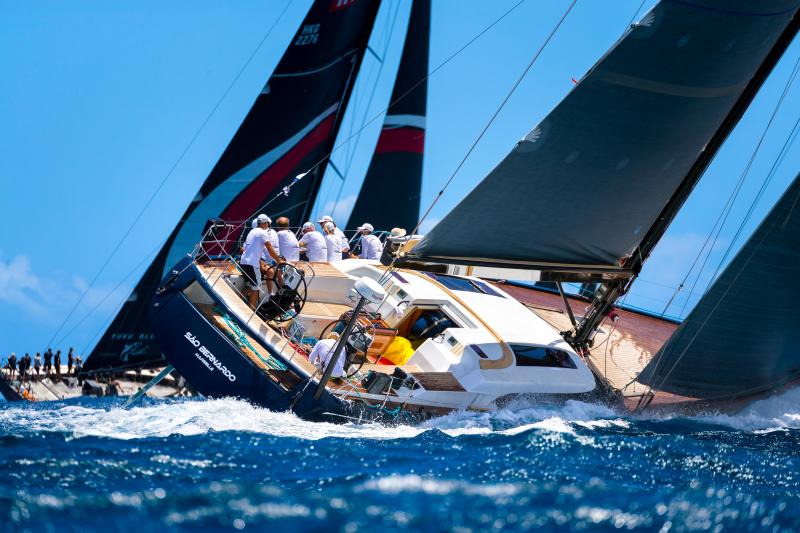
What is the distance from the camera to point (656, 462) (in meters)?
7.88

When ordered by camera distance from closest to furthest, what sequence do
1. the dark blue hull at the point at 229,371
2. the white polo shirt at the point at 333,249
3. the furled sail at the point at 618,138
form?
1. the dark blue hull at the point at 229,371
2. the furled sail at the point at 618,138
3. the white polo shirt at the point at 333,249

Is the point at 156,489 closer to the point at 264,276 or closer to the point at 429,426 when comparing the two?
the point at 429,426

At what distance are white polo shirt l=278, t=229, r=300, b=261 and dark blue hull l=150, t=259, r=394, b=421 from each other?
162 centimetres

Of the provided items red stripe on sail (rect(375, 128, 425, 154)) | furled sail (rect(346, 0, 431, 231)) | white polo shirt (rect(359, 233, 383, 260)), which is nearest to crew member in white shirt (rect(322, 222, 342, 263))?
white polo shirt (rect(359, 233, 383, 260))

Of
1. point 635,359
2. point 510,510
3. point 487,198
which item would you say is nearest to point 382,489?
point 510,510

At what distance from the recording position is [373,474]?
669 cm

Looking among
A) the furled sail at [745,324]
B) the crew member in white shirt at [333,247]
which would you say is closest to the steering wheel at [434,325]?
the furled sail at [745,324]

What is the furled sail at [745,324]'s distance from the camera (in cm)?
1040

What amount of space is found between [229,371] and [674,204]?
5.72m

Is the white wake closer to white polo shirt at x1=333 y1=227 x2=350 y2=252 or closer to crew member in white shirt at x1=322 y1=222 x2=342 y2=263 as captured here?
crew member in white shirt at x1=322 y1=222 x2=342 y2=263

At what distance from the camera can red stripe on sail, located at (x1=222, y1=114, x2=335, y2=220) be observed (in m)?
18.4

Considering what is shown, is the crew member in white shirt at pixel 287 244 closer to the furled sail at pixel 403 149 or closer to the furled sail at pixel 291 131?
the furled sail at pixel 291 131

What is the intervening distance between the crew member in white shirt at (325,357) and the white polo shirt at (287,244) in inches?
88.7

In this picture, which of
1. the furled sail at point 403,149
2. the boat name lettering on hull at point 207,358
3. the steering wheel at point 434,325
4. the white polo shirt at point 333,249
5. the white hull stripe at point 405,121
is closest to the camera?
the boat name lettering on hull at point 207,358
